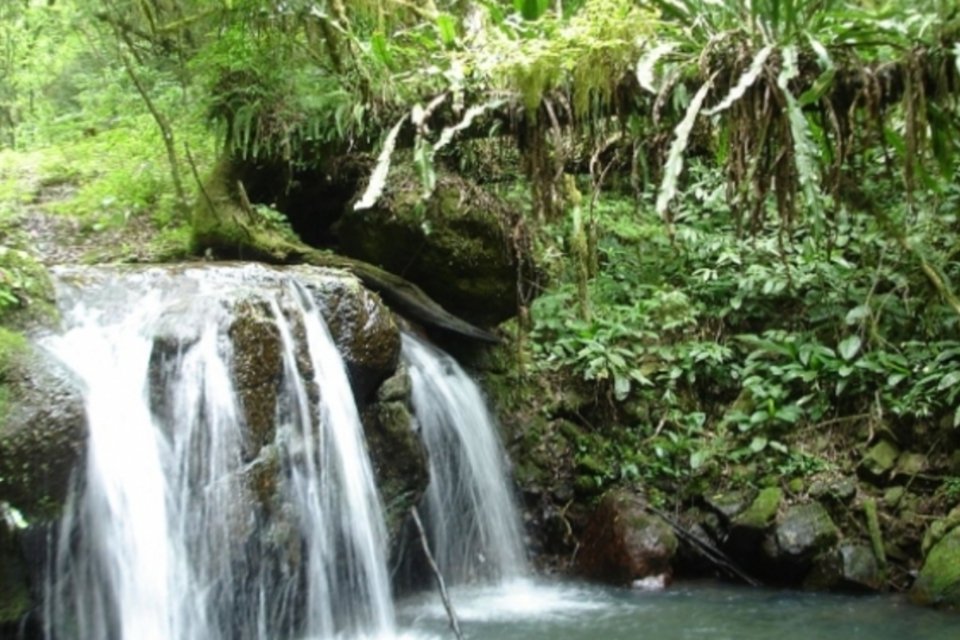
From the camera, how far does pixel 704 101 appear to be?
12.9 feet

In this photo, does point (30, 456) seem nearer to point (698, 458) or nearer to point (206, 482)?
point (206, 482)

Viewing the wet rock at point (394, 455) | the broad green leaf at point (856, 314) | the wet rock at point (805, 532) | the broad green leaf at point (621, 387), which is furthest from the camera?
the broad green leaf at point (621, 387)

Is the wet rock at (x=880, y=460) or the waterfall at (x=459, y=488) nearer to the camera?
the wet rock at (x=880, y=460)

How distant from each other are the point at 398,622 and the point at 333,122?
3.30 meters

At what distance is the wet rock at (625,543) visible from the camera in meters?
6.37

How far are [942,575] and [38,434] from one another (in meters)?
5.23

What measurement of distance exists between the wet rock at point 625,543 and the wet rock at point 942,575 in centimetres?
167

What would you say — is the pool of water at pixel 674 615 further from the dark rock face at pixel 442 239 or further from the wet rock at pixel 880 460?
the dark rock face at pixel 442 239

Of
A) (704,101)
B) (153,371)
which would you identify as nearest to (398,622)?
(153,371)

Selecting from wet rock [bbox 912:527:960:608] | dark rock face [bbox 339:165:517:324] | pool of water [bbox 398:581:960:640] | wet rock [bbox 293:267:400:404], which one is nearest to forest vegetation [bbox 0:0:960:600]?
dark rock face [bbox 339:165:517:324]

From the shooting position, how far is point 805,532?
6188mm

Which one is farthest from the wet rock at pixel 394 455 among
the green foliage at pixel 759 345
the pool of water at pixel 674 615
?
the green foliage at pixel 759 345

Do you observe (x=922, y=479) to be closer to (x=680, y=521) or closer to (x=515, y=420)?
(x=680, y=521)

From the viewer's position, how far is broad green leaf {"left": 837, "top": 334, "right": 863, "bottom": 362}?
270 inches
